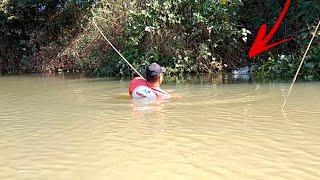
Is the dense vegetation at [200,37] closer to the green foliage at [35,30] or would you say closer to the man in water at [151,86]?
the green foliage at [35,30]

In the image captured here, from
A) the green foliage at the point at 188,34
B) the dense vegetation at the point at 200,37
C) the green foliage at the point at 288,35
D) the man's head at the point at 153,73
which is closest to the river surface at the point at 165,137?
the man's head at the point at 153,73

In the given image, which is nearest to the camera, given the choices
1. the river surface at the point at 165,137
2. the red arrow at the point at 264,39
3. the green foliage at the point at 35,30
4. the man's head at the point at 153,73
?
the river surface at the point at 165,137

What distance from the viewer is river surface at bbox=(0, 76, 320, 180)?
4871mm

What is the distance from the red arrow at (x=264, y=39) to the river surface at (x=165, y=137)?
18.2 ft

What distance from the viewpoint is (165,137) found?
6.34 meters

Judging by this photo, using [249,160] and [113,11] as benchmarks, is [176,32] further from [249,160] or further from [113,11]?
[249,160]

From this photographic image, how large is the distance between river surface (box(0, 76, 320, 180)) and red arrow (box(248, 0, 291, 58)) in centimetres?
556

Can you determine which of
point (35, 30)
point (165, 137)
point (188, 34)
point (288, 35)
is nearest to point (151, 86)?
point (165, 137)

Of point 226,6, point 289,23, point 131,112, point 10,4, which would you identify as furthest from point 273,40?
point 10,4

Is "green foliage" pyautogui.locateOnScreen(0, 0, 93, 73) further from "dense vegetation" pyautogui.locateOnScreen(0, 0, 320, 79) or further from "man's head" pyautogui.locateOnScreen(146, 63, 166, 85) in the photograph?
"man's head" pyautogui.locateOnScreen(146, 63, 166, 85)

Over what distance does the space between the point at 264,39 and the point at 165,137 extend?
11.2m

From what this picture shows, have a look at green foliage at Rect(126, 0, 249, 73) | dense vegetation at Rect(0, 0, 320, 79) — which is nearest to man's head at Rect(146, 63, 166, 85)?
dense vegetation at Rect(0, 0, 320, 79)

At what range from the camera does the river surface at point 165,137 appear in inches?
192

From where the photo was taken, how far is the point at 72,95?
11.5m
